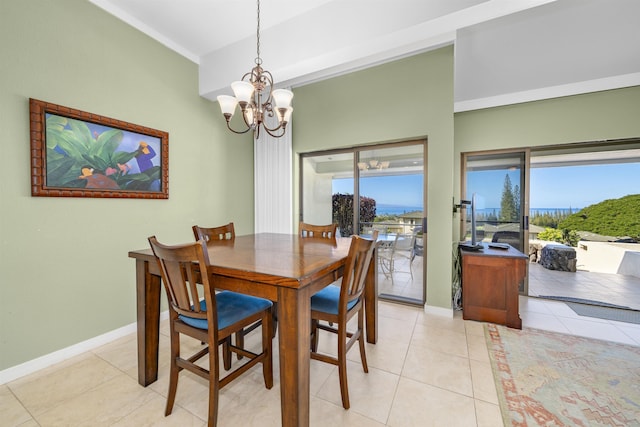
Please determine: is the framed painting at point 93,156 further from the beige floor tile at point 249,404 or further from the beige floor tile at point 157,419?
the beige floor tile at point 249,404

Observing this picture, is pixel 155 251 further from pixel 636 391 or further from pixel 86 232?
pixel 636 391

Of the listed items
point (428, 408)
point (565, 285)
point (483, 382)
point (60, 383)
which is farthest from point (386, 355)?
point (565, 285)

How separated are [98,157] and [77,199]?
1.29 ft

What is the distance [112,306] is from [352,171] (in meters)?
2.98

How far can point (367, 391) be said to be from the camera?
162 cm

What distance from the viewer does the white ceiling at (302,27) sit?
1955 mm

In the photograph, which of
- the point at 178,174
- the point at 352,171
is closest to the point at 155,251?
the point at 178,174

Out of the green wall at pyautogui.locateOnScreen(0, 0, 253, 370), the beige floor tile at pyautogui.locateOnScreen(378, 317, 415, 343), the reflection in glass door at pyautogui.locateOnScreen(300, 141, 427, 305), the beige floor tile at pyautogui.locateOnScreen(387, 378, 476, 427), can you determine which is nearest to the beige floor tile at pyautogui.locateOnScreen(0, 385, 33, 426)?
the green wall at pyautogui.locateOnScreen(0, 0, 253, 370)

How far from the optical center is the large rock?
4172 millimetres

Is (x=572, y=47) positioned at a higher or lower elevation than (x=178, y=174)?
higher

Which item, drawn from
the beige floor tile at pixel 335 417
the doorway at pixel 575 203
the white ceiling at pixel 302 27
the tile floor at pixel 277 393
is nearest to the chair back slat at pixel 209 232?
the tile floor at pixel 277 393

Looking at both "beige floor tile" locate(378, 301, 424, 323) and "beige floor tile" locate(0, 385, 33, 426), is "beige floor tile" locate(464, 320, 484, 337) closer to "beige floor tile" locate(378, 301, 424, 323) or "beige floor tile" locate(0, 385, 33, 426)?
"beige floor tile" locate(378, 301, 424, 323)

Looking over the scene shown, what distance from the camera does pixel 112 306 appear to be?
2301mm

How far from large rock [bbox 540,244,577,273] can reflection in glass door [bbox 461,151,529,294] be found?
4.85 ft
